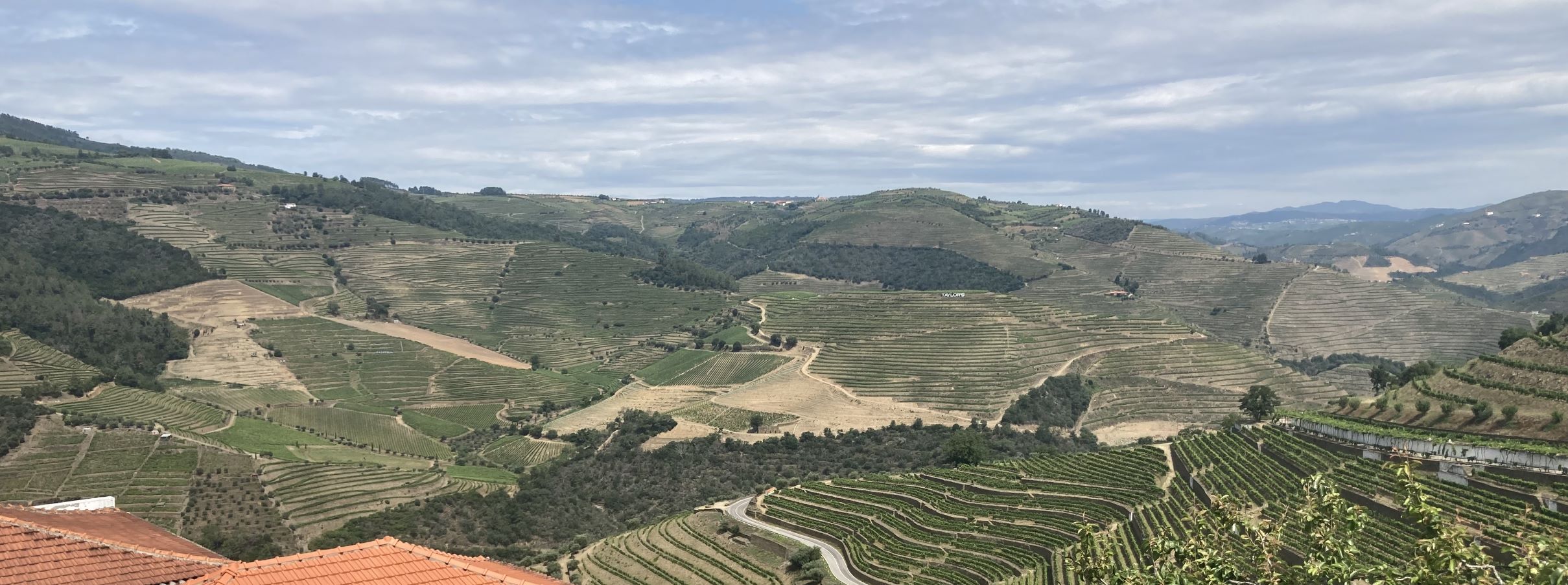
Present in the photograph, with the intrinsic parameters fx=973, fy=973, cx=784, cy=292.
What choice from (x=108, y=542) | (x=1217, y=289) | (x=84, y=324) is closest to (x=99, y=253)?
(x=84, y=324)

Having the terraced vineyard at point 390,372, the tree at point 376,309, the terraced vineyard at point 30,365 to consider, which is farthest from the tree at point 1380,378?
the tree at point 376,309

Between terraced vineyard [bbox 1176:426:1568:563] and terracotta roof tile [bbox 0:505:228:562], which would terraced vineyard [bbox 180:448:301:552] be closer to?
terracotta roof tile [bbox 0:505:228:562]

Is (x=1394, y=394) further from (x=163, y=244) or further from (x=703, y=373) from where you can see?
(x=163, y=244)

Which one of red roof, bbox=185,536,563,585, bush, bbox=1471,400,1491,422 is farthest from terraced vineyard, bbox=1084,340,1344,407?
red roof, bbox=185,536,563,585

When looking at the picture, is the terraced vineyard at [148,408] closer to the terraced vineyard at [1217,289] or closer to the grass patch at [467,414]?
the grass patch at [467,414]

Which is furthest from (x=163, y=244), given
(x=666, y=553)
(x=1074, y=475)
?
(x=1074, y=475)
